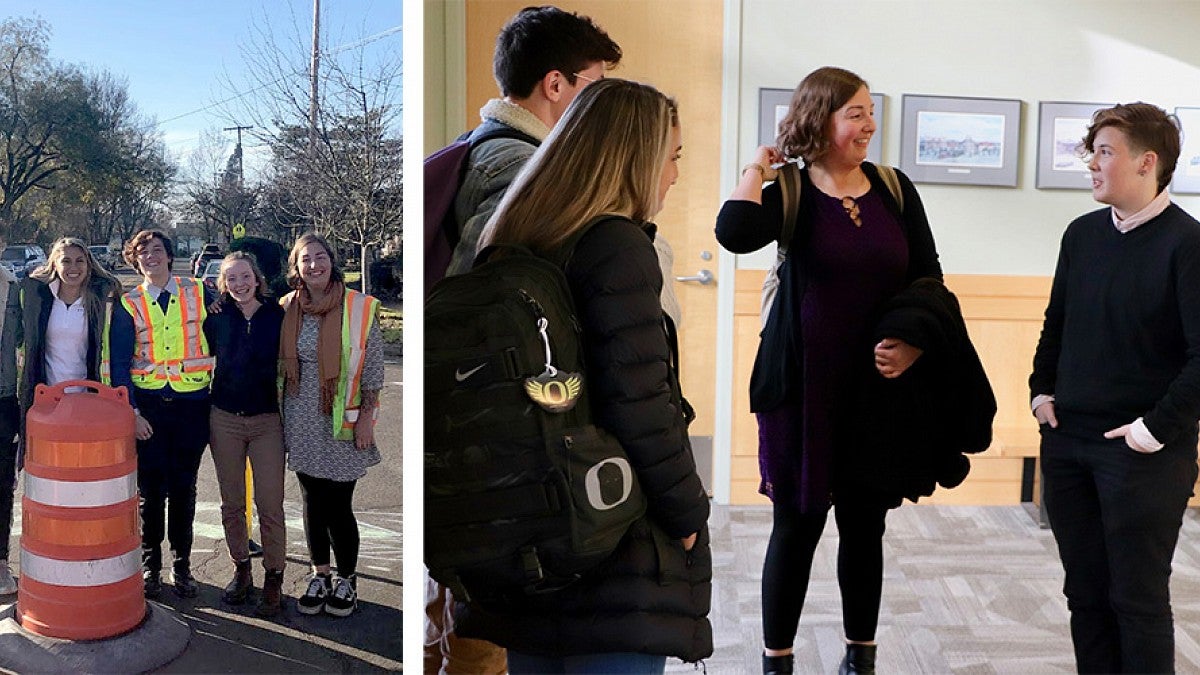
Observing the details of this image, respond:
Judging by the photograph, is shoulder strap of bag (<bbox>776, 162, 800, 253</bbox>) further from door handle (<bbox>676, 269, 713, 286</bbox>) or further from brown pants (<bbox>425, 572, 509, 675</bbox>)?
door handle (<bbox>676, 269, 713, 286</bbox>)

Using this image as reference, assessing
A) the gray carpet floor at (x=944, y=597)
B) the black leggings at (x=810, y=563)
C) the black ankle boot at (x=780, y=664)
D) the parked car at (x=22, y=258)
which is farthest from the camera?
the gray carpet floor at (x=944, y=597)

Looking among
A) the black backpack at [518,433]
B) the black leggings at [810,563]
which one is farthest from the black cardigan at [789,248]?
the black backpack at [518,433]

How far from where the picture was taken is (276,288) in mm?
1261

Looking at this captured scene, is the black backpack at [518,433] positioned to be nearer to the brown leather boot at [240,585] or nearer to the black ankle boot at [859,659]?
the brown leather boot at [240,585]

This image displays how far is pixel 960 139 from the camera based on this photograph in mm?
2723

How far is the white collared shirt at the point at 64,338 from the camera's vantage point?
121 centimetres

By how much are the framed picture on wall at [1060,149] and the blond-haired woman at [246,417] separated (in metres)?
1.96

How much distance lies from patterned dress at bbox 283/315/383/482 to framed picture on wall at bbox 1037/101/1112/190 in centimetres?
186

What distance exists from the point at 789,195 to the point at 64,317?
3.71ft

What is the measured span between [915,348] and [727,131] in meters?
1.38

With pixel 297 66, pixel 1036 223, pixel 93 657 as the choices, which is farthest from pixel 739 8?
pixel 93 657

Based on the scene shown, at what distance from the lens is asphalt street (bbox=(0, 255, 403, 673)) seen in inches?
49.9

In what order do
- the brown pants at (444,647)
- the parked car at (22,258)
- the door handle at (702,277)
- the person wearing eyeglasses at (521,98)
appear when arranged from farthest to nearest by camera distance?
1. the door handle at (702,277)
2. the brown pants at (444,647)
3. the person wearing eyeglasses at (521,98)
4. the parked car at (22,258)

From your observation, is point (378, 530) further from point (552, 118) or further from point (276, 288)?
point (552, 118)
